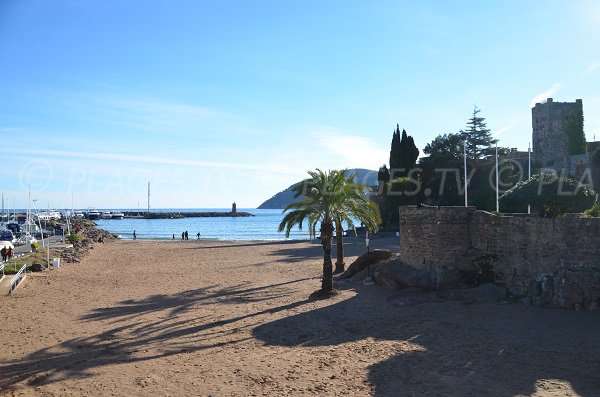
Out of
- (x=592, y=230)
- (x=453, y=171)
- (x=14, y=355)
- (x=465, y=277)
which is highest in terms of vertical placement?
(x=453, y=171)

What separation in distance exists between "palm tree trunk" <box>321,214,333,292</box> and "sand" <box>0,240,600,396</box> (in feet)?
2.96

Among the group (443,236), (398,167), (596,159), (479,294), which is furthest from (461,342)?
(398,167)

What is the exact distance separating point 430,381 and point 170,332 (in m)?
8.25

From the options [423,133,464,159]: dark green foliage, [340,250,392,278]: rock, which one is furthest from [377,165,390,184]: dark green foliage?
[340,250,392,278]: rock

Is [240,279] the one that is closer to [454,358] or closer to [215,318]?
[215,318]

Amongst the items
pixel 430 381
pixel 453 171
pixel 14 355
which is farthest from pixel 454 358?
pixel 453 171

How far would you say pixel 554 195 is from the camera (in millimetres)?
17312

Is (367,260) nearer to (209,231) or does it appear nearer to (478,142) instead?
Result: (478,142)

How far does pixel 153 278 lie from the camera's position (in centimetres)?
2772

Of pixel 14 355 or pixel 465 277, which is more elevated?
pixel 465 277

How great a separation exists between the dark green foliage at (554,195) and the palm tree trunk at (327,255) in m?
7.46

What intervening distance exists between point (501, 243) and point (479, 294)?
2104mm

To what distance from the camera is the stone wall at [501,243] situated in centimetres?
1577

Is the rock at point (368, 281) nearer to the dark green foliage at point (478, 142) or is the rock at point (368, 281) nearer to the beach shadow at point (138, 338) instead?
the beach shadow at point (138, 338)
